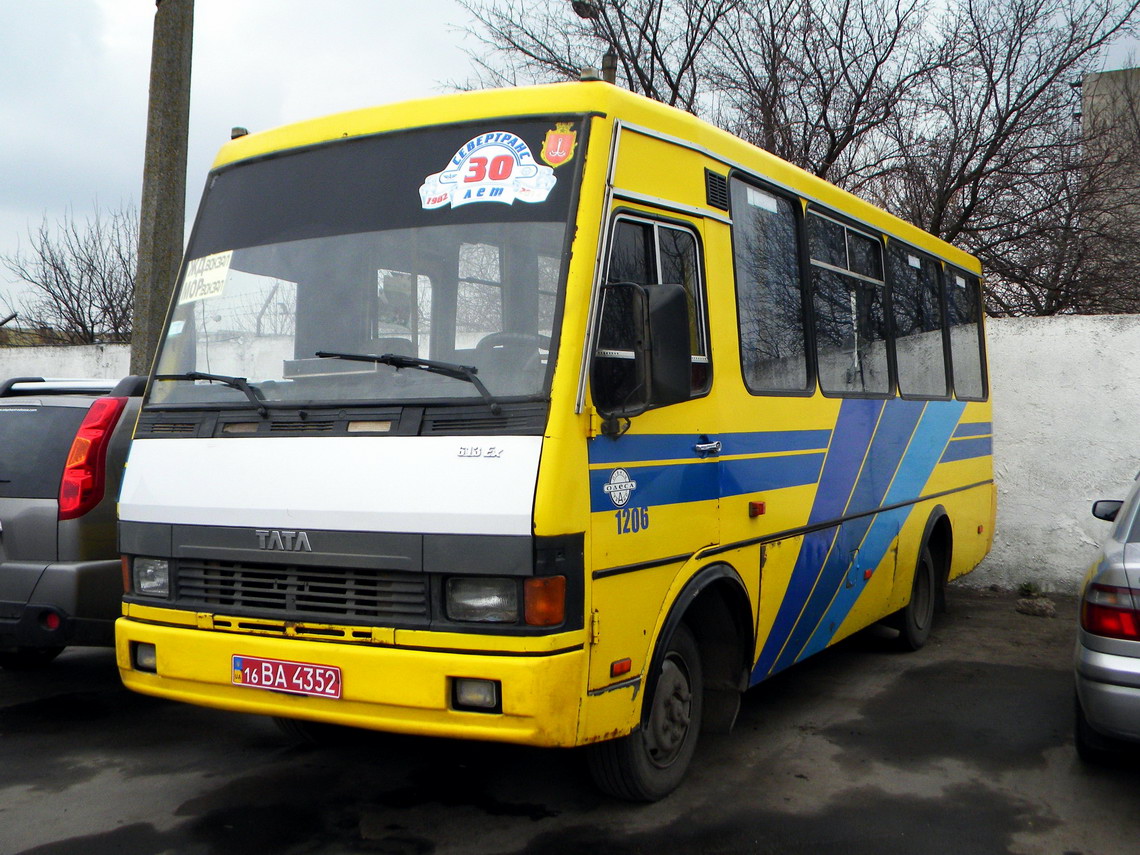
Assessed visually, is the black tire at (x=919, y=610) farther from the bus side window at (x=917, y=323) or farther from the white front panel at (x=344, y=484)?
the white front panel at (x=344, y=484)

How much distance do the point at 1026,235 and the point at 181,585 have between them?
1512cm

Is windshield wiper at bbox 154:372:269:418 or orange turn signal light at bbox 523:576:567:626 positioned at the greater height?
windshield wiper at bbox 154:372:269:418

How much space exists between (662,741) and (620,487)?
4.04 ft

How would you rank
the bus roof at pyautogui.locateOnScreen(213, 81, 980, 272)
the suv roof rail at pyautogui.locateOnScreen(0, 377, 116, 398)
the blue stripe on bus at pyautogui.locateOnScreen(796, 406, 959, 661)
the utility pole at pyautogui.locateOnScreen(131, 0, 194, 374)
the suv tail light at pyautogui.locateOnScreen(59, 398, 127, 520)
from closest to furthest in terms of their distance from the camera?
the bus roof at pyautogui.locateOnScreen(213, 81, 980, 272) → the suv tail light at pyautogui.locateOnScreen(59, 398, 127, 520) → the blue stripe on bus at pyautogui.locateOnScreen(796, 406, 959, 661) → the suv roof rail at pyautogui.locateOnScreen(0, 377, 116, 398) → the utility pole at pyautogui.locateOnScreen(131, 0, 194, 374)

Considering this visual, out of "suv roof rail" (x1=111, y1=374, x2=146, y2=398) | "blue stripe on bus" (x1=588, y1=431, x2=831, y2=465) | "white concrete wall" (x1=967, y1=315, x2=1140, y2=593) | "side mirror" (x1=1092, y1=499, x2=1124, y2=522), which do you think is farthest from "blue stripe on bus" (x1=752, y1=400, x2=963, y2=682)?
"suv roof rail" (x1=111, y1=374, x2=146, y2=398)

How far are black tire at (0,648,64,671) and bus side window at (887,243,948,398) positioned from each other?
5679 mm

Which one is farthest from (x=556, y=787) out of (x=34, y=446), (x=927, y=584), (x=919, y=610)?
(x=927, y=584)

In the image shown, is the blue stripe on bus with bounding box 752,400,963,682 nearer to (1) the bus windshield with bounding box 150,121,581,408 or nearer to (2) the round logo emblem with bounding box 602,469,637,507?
(2) the round logo emblem with bounding box 602,469,637,507

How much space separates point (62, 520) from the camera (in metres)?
5.71

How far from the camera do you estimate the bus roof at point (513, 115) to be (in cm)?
436

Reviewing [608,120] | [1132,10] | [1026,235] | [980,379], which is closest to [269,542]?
[608,120]

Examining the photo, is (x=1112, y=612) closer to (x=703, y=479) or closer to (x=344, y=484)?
(x=703, y=479)

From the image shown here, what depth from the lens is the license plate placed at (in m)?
4.09

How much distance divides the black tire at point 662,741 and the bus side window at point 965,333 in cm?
458
